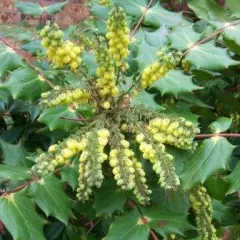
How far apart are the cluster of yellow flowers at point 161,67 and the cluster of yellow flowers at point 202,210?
33 cm

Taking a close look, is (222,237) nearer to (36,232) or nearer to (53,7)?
(36,232)

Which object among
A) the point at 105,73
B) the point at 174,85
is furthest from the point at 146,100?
the point at 105,73

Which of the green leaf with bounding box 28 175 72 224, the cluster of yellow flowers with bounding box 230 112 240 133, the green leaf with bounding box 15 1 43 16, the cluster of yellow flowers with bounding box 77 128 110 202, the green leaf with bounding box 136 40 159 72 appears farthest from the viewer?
the green leaf with bounding box 15 1 43 16

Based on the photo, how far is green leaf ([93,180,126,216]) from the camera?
4.62 feet

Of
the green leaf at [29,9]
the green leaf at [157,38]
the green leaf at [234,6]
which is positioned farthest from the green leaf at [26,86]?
the green leaf at [234,6]

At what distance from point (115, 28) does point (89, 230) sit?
2.28 ft

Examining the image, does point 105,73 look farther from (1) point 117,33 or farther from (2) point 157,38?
(2) point 157,38

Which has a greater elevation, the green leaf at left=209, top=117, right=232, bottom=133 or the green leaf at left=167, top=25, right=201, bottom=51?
the green leaf at left=167, top=25, right=201, bottom=51

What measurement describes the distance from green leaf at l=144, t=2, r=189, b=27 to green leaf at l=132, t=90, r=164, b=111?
49 cm

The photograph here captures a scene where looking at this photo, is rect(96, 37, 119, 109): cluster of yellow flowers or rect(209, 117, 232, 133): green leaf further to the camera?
rect(209, 117, 232, 133): green leaf

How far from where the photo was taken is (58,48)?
4.00 feet

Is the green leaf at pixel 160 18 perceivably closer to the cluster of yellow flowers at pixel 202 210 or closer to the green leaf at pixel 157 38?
the green leaf at pixel 157 38

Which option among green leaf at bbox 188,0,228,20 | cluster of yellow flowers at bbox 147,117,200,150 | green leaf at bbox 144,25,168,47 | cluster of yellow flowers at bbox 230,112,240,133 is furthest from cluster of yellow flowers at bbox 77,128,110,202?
green leaf at bbox 188,0,228,20

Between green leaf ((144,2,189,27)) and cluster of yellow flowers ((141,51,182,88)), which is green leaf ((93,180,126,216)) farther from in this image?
green leaf ((144,2,189,27))
